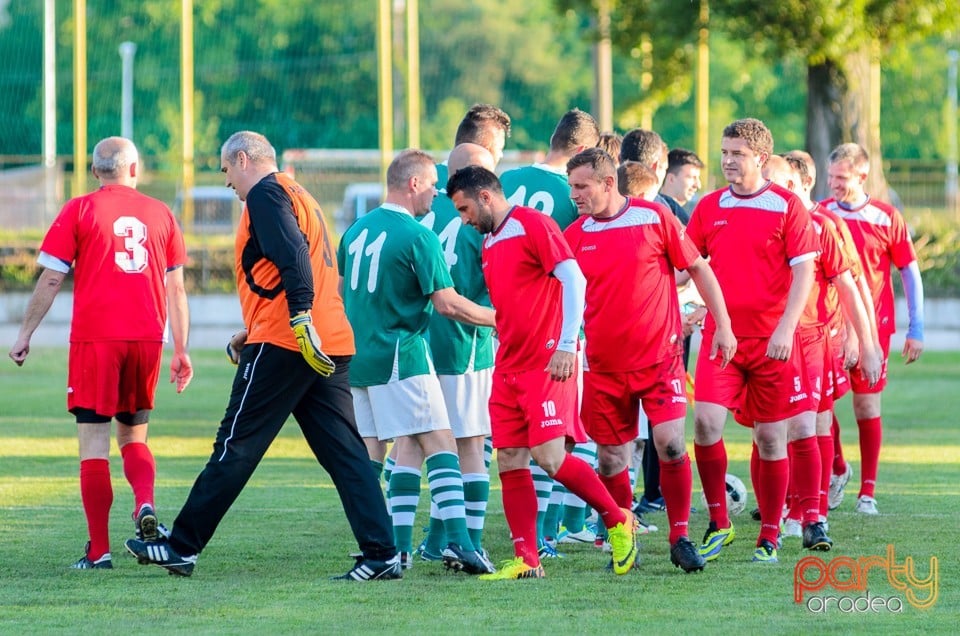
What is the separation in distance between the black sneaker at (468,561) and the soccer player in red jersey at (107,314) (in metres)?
1.60

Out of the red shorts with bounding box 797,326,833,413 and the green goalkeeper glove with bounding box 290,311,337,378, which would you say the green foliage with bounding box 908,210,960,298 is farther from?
the green goalkeeper glove with bounding box 290,311,337,378

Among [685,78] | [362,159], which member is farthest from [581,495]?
[362,159]

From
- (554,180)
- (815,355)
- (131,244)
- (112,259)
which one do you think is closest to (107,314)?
(112,259)

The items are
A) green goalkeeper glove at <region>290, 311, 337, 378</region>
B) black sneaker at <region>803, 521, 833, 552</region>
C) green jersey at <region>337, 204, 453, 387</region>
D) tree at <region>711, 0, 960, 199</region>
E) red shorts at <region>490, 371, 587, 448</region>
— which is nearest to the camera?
green goalkeeper glove at <region>290, 311, 337, 378</region>

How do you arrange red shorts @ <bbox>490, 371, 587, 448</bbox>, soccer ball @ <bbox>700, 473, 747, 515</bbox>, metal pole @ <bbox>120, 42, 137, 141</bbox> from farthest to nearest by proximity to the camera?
metal pole @ <bbox>120, 42, 137, 141</bbox> < soccer ball @ <bbox>700, 473, 747, 515</bbox> < red shorts @ <bbox>490, 371, 587, 448</bbox>

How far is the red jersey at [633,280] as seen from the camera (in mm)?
7320

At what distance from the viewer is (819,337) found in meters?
8.03

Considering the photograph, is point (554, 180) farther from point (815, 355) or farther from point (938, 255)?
point (938, 255)

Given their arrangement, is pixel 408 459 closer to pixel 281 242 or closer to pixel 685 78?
pixel 281 242

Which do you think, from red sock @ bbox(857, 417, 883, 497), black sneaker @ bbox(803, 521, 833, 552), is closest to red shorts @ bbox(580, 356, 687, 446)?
black sneaker @ bbox(803, 521, 833, 552)

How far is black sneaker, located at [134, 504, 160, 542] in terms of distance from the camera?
781 cm

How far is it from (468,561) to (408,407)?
2.51ft

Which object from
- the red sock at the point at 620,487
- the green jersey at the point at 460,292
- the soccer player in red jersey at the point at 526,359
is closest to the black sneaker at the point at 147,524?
the green jersey at the point at 460,292

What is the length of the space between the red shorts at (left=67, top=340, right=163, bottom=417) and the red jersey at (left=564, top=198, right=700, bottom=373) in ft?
7.21
